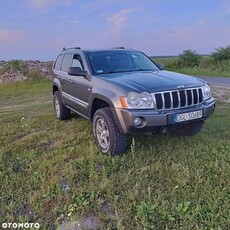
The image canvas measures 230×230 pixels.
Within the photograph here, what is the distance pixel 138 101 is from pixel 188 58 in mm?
27684

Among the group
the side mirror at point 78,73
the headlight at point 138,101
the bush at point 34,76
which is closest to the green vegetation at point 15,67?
the bush at point 34,76

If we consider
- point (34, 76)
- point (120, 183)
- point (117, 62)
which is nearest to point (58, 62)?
point (117, 62)

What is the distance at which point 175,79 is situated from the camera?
13.8 feet

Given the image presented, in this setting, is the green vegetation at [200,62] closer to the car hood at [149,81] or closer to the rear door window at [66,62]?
the rear door window at [66,62]

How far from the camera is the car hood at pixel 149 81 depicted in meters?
3.81

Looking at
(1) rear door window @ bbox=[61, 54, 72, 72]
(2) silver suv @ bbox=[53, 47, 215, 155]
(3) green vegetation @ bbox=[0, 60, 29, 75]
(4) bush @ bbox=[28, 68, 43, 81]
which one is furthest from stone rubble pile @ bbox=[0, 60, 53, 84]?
(2) silver suv @ bbox=[53, 47, 215, 155]

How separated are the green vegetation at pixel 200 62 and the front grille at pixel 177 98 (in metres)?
19.9

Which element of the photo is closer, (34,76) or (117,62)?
(117,62)

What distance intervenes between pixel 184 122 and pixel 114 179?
127 cm

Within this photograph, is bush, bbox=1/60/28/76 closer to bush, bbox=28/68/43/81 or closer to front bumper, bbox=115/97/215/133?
bush, bbox=28/68/43/81

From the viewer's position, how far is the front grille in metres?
3.75

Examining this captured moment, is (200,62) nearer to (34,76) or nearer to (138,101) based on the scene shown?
(34,76)

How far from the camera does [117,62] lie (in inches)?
203

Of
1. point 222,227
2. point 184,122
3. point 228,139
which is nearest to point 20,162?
point 184,122
